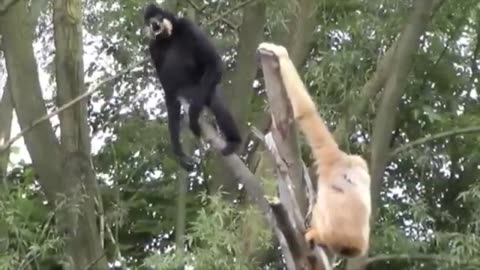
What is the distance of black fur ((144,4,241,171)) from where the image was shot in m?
3.61

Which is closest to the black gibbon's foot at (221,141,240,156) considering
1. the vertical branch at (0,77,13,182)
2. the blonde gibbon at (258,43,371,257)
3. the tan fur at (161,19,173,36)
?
the tan fur at (161,19,173,36)

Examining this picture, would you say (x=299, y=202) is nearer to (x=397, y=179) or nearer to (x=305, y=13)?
(x=305, y=13)

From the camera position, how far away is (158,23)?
12.1 feet

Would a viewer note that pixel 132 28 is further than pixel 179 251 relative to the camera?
Yes

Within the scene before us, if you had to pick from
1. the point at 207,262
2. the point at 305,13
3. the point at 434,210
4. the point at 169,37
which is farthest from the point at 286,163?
the point at 434,210

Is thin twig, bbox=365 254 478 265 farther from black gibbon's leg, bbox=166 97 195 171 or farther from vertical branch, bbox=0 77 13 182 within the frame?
vertical branch, bbox=0 77 13 182

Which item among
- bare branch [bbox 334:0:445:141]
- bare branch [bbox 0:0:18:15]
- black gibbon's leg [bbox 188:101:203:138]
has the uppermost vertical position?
bare branch [bbox 0:0:18:15]

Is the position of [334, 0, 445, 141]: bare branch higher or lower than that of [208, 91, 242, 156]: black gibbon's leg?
higher

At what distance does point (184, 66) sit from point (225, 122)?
28cm

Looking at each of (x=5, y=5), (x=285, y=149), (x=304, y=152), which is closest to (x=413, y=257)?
(x=304, y=152)

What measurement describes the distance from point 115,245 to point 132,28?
3.25 ft

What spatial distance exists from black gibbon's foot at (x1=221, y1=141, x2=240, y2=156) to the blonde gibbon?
0.61 metres

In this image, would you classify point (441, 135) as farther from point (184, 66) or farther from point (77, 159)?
point (77, 159)

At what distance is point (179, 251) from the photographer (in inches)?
173
